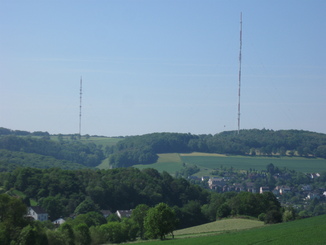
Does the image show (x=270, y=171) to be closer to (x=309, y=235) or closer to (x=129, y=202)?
(x=129, y=202)

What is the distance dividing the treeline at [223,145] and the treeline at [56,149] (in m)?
7.21

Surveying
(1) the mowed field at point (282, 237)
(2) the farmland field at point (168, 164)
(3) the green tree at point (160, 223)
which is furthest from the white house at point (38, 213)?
(2) the farmland field at point (168, 164)

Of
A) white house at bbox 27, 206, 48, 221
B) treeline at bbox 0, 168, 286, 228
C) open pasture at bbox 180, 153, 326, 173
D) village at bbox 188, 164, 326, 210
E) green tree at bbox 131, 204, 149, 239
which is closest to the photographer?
green tree at bbox 131, 204, 149, 239

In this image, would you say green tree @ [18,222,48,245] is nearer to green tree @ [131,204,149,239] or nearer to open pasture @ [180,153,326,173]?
green tree @ [131,204,149,239]

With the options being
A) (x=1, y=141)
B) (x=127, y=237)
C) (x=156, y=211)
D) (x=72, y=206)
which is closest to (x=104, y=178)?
(x=72, y=206)

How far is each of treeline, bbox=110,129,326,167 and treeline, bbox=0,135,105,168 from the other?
23.6 ft

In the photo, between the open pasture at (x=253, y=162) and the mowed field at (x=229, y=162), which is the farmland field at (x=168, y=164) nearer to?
the mowed field at (x=229, y=162)

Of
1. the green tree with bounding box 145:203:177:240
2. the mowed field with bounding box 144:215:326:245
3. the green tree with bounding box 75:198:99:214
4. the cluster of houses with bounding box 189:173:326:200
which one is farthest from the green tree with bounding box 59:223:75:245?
the cluster of houses with bounding box 189:173:326:200

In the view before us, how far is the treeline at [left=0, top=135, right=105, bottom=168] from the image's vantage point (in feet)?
538

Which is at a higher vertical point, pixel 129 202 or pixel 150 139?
pixel 150 139

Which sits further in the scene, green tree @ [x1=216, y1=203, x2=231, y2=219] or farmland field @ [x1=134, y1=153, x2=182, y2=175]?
farmland field @ [x1=134, y1=153, x2=182, y2=175]

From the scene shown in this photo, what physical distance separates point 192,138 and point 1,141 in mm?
61323

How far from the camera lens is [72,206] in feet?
254

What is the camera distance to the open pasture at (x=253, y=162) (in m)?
146
